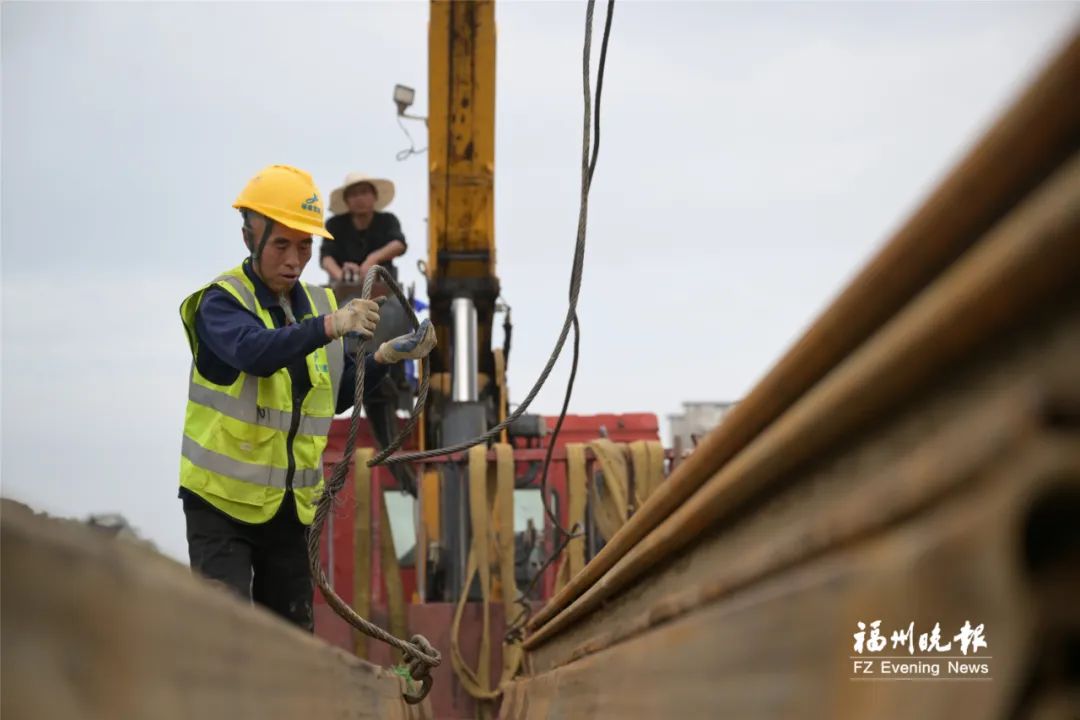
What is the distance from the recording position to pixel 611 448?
5.73 metres

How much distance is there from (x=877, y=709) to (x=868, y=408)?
20 cm

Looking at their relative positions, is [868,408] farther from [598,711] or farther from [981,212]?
[598,711]

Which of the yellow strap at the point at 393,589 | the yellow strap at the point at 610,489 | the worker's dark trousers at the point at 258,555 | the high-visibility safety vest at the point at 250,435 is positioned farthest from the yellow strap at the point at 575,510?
the high-visibility safety vest at the point at 250,435

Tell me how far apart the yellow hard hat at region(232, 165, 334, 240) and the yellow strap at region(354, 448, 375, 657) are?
6.31 feet

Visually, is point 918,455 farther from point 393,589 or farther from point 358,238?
point 358,238

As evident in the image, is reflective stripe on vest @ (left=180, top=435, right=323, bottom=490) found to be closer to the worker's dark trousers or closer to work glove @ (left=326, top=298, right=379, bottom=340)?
the worker's dark trousers

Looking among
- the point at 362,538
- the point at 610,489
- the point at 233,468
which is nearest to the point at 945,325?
the point at 233,468

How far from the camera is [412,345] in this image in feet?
12.5

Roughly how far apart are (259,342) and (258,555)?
688mm

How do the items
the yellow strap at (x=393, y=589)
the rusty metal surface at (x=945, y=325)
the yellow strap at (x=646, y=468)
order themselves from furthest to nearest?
the yellow strap at (x=646, y=468) → the yellow strap at (x=393, y=589) → the rusty metal surface at (x=945, y=325)

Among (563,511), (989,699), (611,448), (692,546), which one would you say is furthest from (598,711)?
(563,511)

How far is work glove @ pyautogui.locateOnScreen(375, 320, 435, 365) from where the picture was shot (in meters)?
3.79

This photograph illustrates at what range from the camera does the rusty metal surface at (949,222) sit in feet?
2.32

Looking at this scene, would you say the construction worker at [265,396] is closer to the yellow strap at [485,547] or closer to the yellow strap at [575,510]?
the yellow strap at [485,547]
